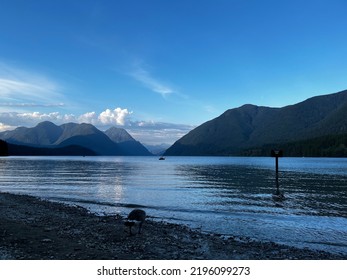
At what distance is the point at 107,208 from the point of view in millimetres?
35625

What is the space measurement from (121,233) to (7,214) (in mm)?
13043

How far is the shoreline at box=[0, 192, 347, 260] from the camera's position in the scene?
51.0 ft

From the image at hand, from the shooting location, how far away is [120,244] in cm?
1794

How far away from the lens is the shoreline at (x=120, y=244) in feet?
51.0

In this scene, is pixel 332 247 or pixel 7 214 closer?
pixel 332 247

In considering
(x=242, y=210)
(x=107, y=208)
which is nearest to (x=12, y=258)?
(x=107, y=208)

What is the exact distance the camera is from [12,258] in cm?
1420
